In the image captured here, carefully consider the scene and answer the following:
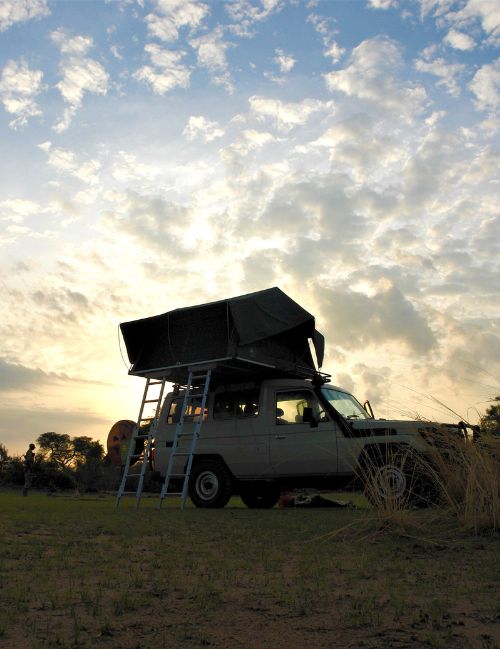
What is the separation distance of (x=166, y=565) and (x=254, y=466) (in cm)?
700

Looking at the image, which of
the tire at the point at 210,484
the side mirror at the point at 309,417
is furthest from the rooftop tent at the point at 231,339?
the tire at the point at 210,484

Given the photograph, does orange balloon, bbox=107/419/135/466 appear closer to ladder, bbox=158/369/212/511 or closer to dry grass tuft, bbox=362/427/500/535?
ladder, bbox=158/369/212/511

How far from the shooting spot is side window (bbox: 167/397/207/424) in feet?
41.4

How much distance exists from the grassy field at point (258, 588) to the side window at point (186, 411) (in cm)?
563

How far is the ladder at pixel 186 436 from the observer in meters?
11.7

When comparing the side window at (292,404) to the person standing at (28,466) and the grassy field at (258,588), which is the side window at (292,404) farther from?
the person standing at (28,466)

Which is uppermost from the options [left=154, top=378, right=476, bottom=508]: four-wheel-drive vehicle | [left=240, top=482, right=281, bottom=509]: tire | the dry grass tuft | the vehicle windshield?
the vehicle windshield

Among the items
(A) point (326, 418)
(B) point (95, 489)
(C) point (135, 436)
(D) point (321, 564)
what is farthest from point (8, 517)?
(B) point (95, 489)

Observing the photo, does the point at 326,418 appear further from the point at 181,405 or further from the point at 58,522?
the point at 58,522

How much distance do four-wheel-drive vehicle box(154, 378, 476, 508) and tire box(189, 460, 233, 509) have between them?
0.7 inches

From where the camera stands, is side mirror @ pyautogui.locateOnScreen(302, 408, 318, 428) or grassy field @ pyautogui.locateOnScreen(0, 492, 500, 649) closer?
grassy field @ pyautogui.locateOnScreen(0, 492, 500, 649)

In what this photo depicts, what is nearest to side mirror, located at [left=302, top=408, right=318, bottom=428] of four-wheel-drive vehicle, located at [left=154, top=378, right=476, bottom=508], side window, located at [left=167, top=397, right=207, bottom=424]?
four-wheel-drive vehicle, located at [left=154, top=378, right=476, bottom=508]

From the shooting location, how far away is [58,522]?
8453mm

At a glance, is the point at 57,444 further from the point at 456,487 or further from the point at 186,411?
the point at 456,487
